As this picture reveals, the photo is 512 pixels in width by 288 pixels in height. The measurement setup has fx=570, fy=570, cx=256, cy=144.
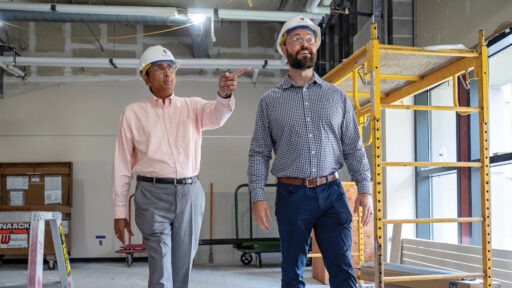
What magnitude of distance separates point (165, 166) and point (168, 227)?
0.26 metres

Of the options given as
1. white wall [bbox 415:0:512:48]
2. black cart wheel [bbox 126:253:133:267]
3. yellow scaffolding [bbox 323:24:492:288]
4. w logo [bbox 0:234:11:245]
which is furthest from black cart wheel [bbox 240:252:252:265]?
yellow scaffolding [bbox 323:24:492:288]

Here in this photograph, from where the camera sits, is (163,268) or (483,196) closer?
(163,268)

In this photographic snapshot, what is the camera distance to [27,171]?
8523 mm

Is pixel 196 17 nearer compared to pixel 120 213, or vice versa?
pixel 120 213

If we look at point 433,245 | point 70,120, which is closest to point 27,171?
point 70,120

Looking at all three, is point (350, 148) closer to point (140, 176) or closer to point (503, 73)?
point (140, 176)

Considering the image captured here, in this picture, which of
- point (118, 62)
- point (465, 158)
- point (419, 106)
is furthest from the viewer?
point (118, 62)

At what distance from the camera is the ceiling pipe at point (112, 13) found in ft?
21.0

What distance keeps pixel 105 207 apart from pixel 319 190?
704 cm

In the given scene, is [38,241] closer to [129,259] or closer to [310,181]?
[310,181]

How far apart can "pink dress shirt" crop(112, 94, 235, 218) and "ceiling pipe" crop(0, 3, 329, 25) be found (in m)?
4.05

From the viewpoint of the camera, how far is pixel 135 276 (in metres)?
6.81

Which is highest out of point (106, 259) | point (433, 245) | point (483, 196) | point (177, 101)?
point (177, 101)

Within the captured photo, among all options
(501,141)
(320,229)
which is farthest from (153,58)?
(501,141)
